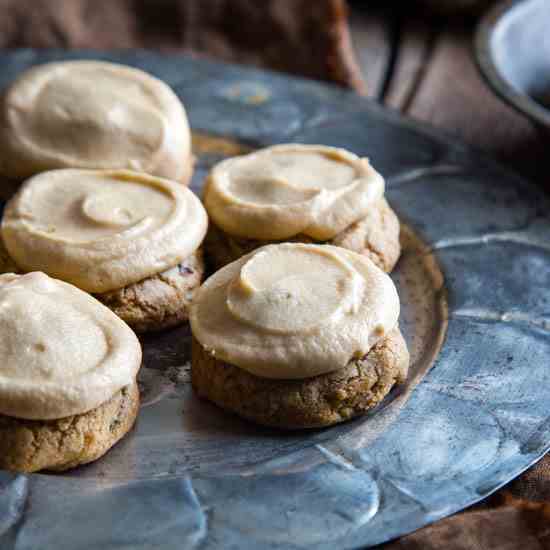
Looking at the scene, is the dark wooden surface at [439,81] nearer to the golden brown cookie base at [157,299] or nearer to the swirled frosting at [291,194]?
the swirled frosting at [291,194]

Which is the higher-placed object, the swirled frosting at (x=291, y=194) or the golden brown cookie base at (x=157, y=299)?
the swirled frosting at (x=291, y=194)

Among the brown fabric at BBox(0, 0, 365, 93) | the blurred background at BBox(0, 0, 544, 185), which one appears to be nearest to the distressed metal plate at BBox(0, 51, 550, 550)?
the blurred background at BBox(0, 0, 544, 185)

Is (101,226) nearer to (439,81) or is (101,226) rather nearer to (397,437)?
(397,437)

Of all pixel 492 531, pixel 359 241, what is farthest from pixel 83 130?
pixel 492 531

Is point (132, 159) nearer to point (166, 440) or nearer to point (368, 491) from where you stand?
point (166, 440)

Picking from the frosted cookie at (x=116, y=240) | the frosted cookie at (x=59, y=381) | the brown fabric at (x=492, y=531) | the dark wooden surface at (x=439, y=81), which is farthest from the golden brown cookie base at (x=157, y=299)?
the dark wooden surface at (x=439, y=81)

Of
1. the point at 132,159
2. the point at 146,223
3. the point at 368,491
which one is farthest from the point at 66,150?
the point at 368,491

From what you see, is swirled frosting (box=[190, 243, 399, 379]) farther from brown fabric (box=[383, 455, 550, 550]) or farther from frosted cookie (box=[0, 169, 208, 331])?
brown fabric (box=[383, 455, 550, 550])
